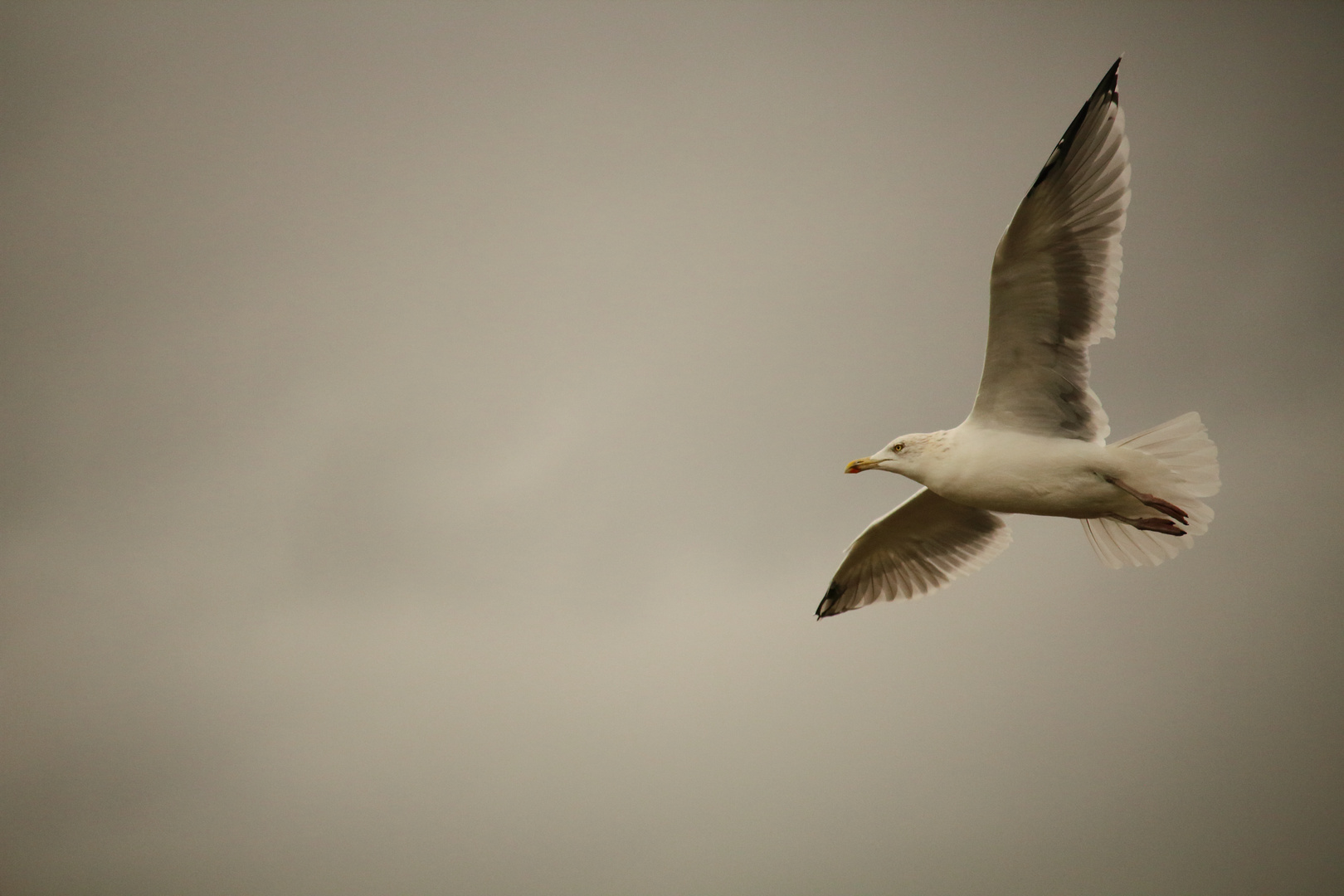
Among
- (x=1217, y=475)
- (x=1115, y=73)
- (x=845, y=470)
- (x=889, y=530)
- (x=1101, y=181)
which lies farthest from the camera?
(x=889, y=530)

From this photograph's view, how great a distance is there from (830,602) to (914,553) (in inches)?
36.4

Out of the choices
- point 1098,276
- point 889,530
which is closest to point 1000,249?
point 1098,276

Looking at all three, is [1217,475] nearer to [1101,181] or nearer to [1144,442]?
[1144,442]

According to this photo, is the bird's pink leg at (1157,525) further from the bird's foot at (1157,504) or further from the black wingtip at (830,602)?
the black wingtip at (830,602)

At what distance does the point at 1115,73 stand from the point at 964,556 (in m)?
4.53

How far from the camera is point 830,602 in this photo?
8969 mm

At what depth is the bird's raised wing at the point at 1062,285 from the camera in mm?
5707

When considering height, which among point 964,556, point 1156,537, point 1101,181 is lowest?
point 1156,537

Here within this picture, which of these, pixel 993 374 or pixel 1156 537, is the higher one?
pixel 993 374

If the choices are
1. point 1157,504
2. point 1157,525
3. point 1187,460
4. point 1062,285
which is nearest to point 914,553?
point 1157,525

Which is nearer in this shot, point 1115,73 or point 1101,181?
point 1115,73

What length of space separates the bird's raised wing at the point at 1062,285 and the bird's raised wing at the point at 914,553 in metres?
1.81

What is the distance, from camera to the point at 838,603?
9.00m

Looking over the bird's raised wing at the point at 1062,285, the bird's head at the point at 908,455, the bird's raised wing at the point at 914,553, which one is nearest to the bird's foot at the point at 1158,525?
the bird's raised wing at the point at 1062,285
